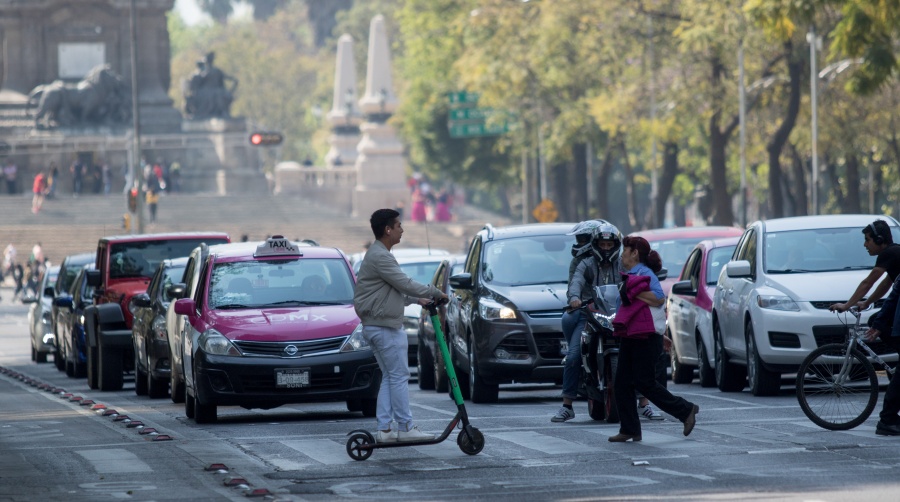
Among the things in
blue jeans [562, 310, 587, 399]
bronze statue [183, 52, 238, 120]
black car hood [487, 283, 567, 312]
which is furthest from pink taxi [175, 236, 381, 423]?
bronze statue [183, 52, 238, 120]

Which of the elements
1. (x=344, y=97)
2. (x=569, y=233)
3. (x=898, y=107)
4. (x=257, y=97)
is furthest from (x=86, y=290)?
(x=257, y=97)

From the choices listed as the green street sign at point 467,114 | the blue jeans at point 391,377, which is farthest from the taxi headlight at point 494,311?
the green street sign at point 467,114

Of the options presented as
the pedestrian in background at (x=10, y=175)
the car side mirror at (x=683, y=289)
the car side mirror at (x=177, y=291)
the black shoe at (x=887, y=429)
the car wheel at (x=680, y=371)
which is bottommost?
the car wheel at (x=680, y=371)

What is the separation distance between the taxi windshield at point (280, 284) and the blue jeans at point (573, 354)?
2.54m

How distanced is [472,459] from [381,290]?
1.35 meters

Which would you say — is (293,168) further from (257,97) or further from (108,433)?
(108,433)

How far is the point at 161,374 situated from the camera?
69.1ft

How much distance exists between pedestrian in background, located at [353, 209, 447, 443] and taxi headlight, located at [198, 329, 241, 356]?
3.41 metres

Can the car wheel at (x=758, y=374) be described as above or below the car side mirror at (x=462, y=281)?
below

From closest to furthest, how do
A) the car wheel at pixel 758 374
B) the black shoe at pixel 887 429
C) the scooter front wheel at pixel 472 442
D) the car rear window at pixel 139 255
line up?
1. the scooter front wheel at pixel 472 442
2. the black shoe at pixel 887 429
3. the car wheel at pixel 758 374
4. the car rear window at pixel 139 255

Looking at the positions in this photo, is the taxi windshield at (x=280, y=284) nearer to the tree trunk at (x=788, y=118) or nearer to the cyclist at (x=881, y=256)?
the cyclist at (x=881, y=256)

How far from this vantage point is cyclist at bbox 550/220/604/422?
615 inches

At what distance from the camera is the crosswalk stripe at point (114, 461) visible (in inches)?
525

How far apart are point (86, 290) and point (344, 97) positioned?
6757cm
